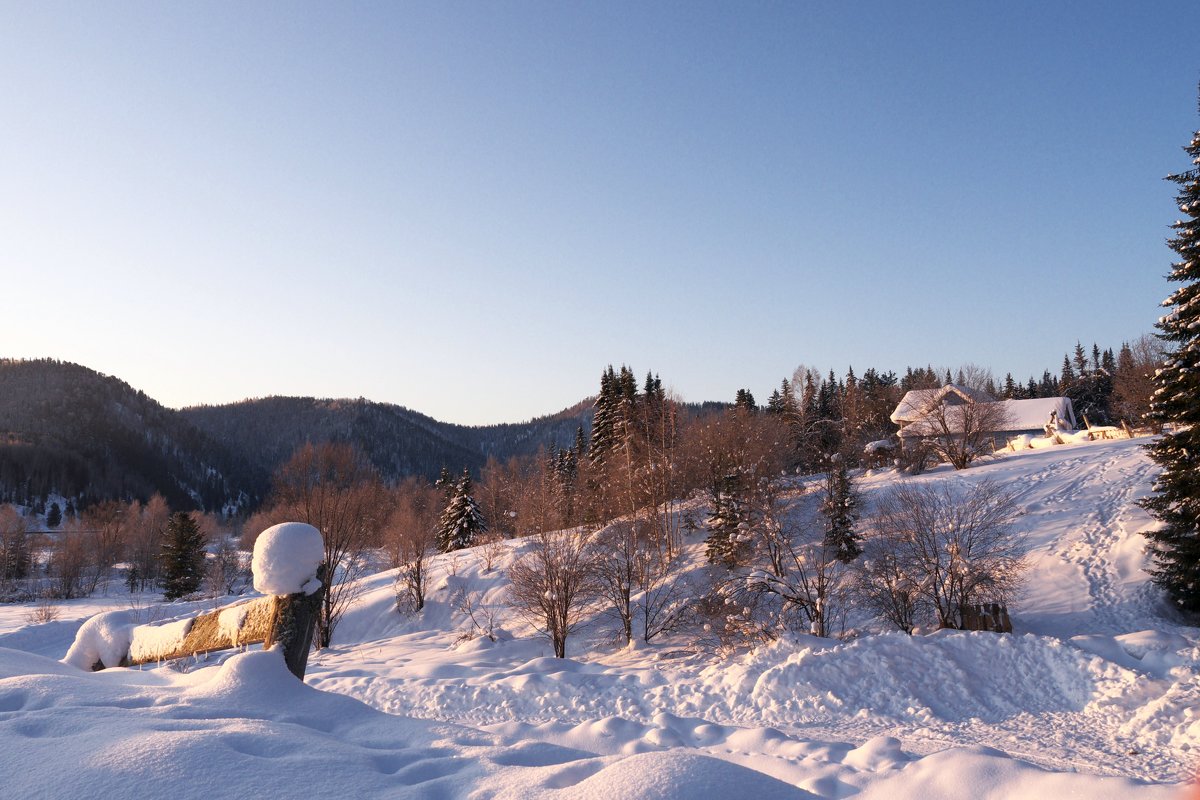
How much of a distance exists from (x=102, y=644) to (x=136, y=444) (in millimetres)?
153885

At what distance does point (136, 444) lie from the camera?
130m

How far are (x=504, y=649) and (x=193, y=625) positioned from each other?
1761 cm

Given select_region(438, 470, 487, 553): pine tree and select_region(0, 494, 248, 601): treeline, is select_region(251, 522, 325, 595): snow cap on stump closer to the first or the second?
select_region(0, 494, 248, 601): treeline

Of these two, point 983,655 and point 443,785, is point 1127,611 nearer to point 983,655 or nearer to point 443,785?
point 983,655

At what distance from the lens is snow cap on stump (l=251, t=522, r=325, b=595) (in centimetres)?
516

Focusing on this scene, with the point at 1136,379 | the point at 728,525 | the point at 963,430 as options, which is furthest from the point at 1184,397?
the point at 1136,379

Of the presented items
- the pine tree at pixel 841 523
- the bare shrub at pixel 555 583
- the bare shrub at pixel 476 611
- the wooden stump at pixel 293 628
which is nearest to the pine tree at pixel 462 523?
the bare shrub at pixel 476 611

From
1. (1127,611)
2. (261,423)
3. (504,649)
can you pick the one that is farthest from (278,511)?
(261,423)

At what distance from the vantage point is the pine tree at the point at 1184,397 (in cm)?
1627

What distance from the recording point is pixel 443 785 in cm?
278

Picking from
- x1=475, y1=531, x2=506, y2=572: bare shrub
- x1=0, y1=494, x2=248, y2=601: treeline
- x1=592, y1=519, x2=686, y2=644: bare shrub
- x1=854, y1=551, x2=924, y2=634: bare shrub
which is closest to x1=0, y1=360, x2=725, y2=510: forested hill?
x1=0, y1=494, x2=248, y2=601: treeline

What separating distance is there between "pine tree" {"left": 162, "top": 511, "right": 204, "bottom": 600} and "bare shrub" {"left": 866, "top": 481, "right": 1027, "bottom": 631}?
46.3 meters

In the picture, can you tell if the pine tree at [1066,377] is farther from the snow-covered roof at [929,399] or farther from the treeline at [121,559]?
the treeline at [121,559]

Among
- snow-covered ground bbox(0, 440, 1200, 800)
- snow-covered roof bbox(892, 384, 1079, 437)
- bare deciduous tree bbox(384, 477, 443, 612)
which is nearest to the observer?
snow-covered ground bbox(0, 440, 1200, 800)
